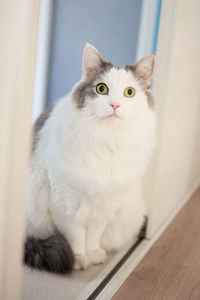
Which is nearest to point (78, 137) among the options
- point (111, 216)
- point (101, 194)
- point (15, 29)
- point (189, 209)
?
point (101, 194)

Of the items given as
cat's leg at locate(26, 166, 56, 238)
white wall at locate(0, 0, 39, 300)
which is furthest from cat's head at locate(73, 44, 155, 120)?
white wall at locate(0, 0, 39, 300)

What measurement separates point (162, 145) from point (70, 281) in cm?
76

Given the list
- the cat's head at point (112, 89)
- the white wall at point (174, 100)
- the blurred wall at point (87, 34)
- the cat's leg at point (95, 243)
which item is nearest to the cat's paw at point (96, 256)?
the cat's leg at point (95, 243)

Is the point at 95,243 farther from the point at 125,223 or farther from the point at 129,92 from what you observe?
the point at 129,92

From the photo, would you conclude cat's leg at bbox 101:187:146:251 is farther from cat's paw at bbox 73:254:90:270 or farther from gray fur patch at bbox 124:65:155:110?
gray fur patch at bbox 124:65:155:110

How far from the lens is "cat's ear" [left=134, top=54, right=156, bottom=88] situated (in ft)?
4.07

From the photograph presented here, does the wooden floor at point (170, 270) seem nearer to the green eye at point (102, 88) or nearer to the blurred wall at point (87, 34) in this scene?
the green eye at point (102, 88)

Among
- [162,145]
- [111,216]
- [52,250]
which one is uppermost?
[162,145]

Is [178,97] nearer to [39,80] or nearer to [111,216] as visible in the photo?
[111,216]

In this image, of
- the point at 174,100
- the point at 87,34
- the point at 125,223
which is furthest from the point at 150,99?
the point at 87,34

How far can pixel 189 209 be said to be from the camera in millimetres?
2133

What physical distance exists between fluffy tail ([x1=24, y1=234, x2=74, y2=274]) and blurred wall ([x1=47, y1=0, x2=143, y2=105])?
3.61 ft

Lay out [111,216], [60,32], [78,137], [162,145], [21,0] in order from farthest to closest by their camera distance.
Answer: [60,32]
[162,145]
[111,216]
[78,137]
[21,0]

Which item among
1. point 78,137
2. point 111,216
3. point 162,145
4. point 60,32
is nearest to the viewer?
point 78,137
